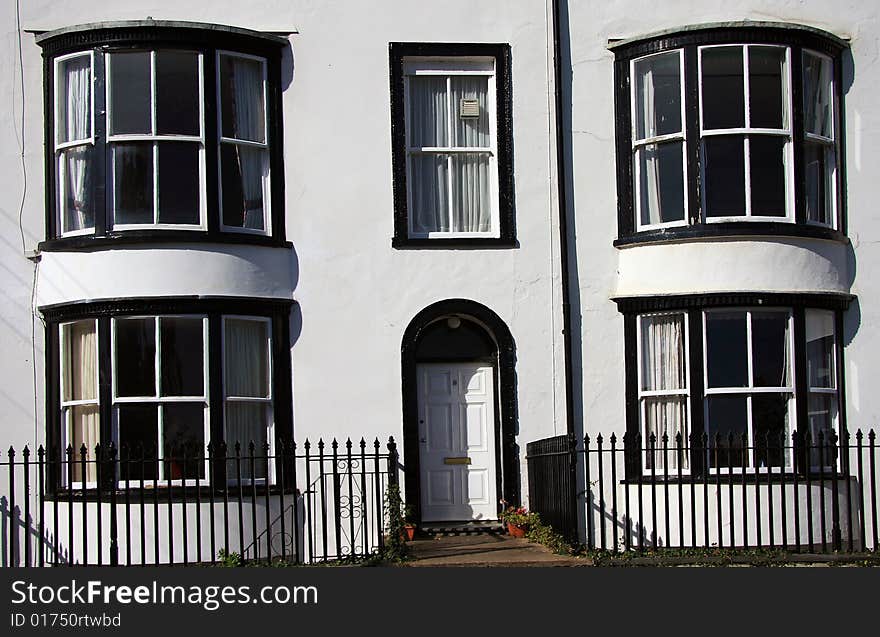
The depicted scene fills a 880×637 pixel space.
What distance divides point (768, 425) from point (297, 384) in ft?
19.5

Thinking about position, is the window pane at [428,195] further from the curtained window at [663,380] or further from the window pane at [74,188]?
the window pane at [74,188]

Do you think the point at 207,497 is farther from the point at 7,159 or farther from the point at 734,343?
the point at 734,343

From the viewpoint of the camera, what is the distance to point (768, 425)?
1677 cm

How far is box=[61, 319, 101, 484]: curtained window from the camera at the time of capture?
16.5 metres

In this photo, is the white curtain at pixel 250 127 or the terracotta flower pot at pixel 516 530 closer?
the terracotta flower pot at pixel 516 530

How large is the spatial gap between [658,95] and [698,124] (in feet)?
2.40

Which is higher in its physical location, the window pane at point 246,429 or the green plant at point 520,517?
the window pane at point 246,429

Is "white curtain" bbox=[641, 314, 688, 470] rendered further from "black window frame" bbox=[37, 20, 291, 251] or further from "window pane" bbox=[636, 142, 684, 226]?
"black window frame" bbox=[37, 20, 291, 251]

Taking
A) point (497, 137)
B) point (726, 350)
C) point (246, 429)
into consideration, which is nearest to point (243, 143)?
point (497, 137)

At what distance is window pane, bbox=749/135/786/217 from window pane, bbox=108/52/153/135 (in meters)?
7.59

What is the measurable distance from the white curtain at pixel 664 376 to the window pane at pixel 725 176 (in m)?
1.49

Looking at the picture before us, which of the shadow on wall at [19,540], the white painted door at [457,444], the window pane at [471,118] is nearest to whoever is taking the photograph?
the shadow on wall at [19,540]

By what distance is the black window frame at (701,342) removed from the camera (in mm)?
16703

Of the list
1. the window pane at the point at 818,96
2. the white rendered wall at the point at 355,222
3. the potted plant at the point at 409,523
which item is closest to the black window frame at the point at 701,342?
the white rendered wall at the point at 355,222
